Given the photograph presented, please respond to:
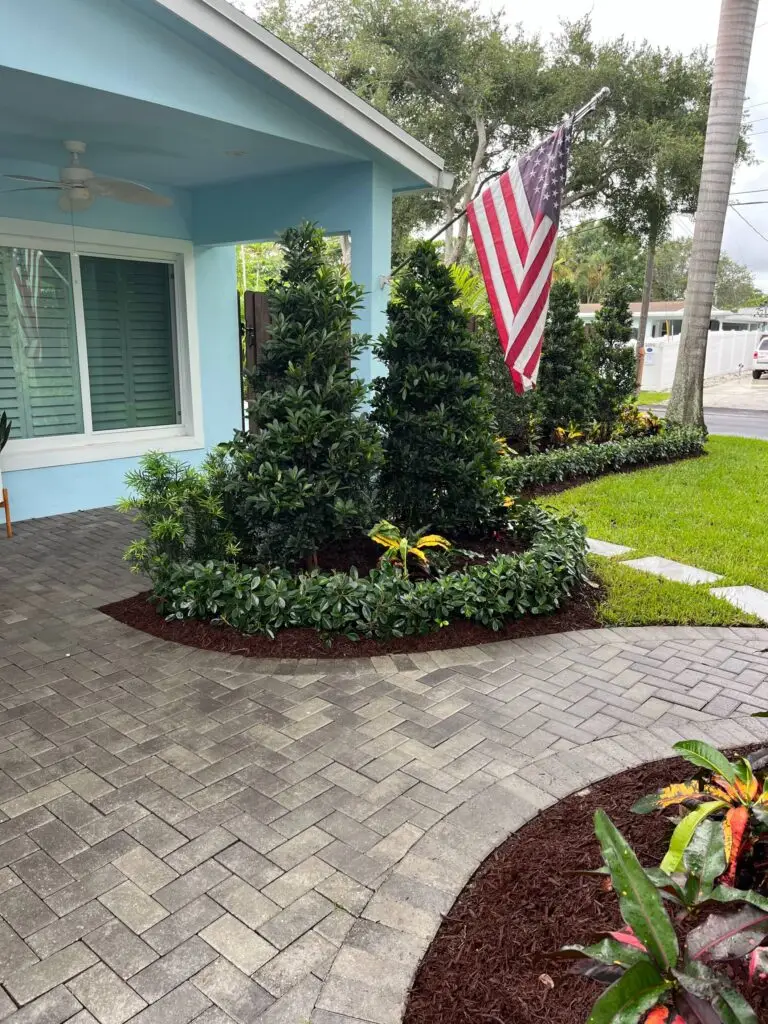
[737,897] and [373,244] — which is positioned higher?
[373,244]

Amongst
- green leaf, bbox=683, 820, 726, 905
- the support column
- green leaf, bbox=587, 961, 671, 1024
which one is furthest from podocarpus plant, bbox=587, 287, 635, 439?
green leaf, bbox=587, 961, 671, 1024

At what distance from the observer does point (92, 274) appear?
23.5 feet

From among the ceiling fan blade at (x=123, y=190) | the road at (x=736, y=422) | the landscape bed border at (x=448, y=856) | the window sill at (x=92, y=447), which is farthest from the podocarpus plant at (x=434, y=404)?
the road at (x=736, y=422)

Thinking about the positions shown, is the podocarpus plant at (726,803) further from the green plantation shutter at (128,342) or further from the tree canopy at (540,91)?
the tree canopy at (540,91)

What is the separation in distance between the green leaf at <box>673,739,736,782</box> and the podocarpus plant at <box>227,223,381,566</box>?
259 cm

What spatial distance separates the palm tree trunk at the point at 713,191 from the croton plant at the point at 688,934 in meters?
10.4

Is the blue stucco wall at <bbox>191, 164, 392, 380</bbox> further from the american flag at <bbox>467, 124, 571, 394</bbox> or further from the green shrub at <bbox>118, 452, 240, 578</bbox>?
the green shrub at <bbox>118, 452, 240, 578</bbox>

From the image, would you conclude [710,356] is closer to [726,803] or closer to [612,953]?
[726,803]

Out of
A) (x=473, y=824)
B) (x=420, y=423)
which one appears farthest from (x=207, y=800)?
(x=420, y=423)

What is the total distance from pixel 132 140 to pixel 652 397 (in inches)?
767

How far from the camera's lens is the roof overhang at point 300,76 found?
15.1ft

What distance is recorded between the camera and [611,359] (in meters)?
10.6

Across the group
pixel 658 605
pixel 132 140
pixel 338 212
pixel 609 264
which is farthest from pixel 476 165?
pixel 609 264

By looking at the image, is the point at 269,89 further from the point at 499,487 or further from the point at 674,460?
the point at 674,460
